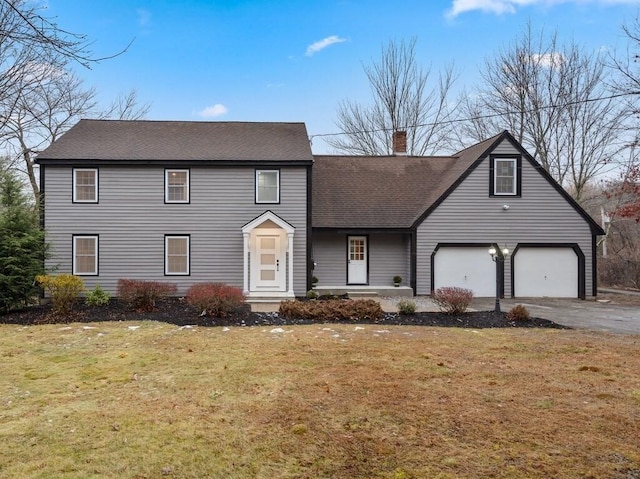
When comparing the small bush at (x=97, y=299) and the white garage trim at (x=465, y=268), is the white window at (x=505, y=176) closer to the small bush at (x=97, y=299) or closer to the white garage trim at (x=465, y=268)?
the white garage trim at (x=465, y=268)

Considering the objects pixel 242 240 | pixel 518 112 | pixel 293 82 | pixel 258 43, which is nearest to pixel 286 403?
pixel 242 240

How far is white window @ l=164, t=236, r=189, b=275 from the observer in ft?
49.0

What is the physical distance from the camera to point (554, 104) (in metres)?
25.0

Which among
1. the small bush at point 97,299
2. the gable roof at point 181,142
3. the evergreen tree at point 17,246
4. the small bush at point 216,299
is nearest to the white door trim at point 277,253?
the gable roof at point 181,142

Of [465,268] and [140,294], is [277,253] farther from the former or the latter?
[465,268]

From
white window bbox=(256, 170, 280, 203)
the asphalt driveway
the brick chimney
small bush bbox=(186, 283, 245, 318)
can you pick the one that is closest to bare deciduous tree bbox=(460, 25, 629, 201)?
the brick chimney

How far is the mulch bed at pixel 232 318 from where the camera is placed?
1001 centimetres

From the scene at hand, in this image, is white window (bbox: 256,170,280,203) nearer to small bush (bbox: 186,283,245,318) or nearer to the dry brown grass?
small bush (bbox: 186,283,245,318)

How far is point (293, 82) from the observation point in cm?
2044

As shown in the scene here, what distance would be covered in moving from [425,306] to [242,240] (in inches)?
262

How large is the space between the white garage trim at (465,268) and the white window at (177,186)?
31.0 feet

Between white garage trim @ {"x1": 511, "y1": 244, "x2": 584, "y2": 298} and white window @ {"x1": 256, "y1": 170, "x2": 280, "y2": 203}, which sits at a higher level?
white window @ {"x1": 256, "y1": 170, "x2": 280, "y2": 203}

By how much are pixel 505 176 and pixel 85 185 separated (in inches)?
607

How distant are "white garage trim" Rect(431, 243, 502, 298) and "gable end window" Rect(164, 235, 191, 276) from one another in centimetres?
906
